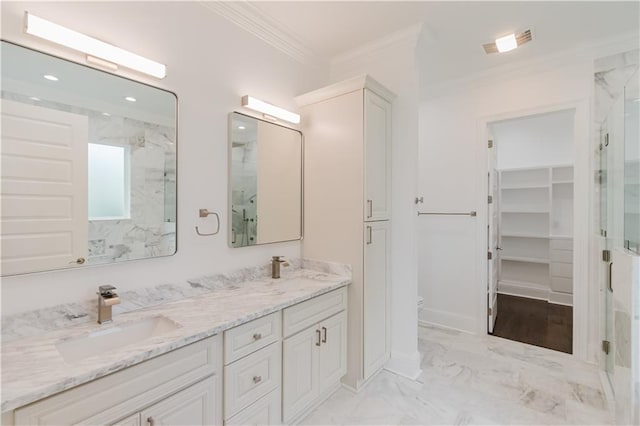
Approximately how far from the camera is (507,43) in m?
2.48

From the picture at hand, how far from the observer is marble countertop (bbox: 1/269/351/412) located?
927mm

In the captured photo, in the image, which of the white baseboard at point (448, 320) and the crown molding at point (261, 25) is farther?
the white baseboard at point (448, 320)

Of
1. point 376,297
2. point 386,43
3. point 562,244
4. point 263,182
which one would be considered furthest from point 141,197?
point 562,244

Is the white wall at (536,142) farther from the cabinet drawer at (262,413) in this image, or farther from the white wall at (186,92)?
the cabinet drawer at (262,413)

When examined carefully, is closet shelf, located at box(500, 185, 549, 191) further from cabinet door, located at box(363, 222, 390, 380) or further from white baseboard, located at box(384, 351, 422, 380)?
white baseboard, located at box(384, 351, 422, 380)

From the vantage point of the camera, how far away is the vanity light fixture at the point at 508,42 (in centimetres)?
240

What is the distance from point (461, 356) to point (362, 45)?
9.59ft

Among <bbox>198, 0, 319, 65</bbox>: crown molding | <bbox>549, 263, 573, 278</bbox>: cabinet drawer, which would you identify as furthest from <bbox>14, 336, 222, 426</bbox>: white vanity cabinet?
<bbox>549, 263, 573, 278</bbox>: cabinet drawer

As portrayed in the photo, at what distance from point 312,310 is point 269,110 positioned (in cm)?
146

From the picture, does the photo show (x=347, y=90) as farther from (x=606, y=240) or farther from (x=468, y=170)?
(x=606, y=240)

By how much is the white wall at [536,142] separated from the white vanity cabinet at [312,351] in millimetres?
3700

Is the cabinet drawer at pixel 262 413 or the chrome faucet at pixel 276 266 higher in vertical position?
the chrome faucet at pixel 276 266

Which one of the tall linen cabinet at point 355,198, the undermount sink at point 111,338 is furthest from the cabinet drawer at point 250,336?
the tall linen cabinet at point 355,198

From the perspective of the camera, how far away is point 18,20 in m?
1.24
